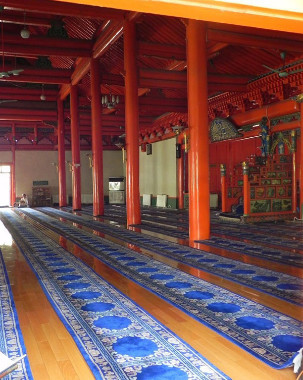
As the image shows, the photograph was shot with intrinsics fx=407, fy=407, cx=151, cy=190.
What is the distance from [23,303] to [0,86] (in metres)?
12.3

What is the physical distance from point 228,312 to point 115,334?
865mm

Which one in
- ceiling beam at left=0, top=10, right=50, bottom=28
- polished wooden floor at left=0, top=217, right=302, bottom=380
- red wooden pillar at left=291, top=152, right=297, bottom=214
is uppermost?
ceiling beam at left=0, top=10, right=50, bottom=28

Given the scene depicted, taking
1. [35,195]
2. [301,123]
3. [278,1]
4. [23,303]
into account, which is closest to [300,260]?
[23,303]

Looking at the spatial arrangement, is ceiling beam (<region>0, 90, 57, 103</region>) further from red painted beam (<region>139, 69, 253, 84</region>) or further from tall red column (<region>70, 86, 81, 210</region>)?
red painted beam (<region>139, 69, 253, 84</region>)

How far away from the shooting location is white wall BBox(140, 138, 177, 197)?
48.6ft

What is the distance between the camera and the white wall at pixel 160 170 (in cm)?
1482

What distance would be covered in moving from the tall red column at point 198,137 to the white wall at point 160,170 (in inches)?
317

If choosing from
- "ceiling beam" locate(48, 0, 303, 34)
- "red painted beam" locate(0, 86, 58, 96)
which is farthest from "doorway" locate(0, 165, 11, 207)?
"ceiling beam" locate(48, 0, 303, 34)

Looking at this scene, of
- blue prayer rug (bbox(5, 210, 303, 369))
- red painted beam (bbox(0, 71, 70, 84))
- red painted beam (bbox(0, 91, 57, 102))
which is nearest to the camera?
blue prayer rug (bbox(5, 210, 303, 369))

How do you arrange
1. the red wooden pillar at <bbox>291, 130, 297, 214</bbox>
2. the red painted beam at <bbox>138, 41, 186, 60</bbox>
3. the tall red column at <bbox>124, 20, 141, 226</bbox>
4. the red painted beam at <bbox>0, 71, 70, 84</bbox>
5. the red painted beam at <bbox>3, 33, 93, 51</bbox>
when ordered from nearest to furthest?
1. the tall red column at <bbox>124, 20, 141, 226</bbox>
2. the red painted beam at <bbox>138, 41, 186, 60</bbox>
3. the red wooden pillar at <bbox>291, 130, 297, 214</bbox>
4. the red painted beam at <bbox>3, 33, 93, 51</bbox>
5. the red painted beam at <bbox>0, 71, 70, 84</bbox>

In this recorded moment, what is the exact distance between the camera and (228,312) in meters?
2.93

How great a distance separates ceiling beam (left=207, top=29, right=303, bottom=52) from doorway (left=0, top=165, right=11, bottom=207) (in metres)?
15.0

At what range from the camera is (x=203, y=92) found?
6445mm

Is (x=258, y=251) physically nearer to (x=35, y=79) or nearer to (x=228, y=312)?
(x=228, y=312)
